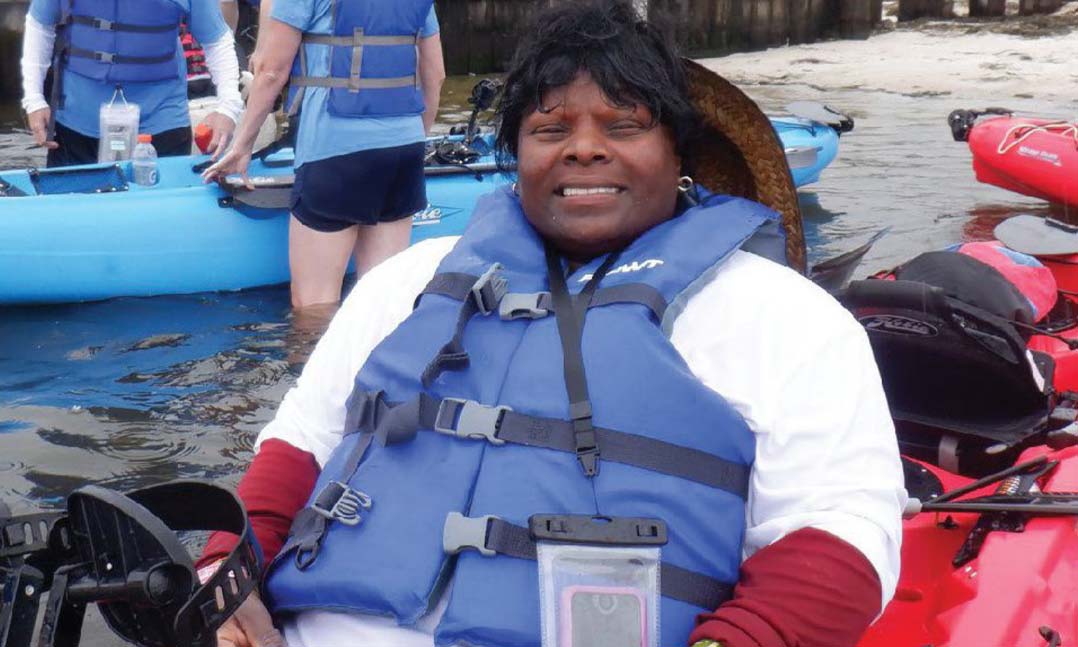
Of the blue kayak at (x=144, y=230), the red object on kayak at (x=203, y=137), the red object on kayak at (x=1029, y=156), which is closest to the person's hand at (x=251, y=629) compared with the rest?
the blue kayak at (x=144, y=230)

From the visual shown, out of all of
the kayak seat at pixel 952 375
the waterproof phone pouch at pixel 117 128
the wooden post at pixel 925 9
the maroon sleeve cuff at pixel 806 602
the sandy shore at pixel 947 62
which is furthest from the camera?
the wooden post at pixel 925 9

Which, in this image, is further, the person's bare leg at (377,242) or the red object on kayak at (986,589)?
the person's bare leg at (377,242)

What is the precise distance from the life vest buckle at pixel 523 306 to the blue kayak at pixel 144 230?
3.80 meters

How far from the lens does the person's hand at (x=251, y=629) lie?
1.88 metres

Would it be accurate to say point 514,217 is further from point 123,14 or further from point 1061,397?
point 123,14

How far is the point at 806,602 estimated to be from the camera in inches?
68.0

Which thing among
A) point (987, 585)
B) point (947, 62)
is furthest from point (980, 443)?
point (947, 62)

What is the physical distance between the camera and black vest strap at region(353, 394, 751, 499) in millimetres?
1813

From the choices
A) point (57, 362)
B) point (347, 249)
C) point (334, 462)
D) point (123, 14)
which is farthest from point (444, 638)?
point (123, 14)

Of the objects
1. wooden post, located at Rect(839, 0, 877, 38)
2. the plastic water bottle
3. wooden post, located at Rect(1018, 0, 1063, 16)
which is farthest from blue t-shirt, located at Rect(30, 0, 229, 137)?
wooden post, located at Rect(1018, 0, 1063, 16)

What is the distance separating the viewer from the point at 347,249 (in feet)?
15.8

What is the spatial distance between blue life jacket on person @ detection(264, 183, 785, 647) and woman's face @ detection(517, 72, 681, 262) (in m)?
0.09

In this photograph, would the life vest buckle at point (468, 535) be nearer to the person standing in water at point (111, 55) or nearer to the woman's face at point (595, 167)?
the woman's face at point (595, 167)

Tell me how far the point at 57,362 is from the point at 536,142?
3.33 m
